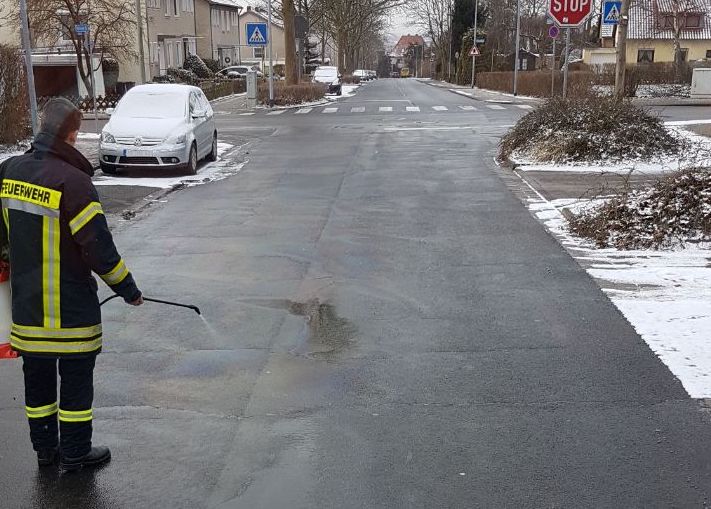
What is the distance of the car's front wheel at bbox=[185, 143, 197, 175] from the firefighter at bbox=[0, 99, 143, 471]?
11.6 meters

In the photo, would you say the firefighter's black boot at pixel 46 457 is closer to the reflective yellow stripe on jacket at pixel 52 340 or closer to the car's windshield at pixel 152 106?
the reflective yellow stripe on jacket at pixel 52 340

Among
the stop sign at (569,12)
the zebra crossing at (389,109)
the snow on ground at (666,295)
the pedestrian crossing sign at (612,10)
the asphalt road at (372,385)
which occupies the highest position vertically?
the pedestrian crossing sign at (612,10)

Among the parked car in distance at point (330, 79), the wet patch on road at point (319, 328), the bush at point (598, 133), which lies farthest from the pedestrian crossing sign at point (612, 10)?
the parked car in distance at point (330, 79)

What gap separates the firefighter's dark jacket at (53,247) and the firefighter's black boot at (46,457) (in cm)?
57

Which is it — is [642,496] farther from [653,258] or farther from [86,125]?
[86,125]

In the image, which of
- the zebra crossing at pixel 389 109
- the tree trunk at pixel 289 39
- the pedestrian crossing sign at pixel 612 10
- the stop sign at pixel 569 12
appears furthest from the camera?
the tree trunk at pixel 289 39

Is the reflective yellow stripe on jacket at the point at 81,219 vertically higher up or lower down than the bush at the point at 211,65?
lower down

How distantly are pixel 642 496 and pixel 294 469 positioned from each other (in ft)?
5.49

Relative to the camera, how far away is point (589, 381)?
17.1 feet

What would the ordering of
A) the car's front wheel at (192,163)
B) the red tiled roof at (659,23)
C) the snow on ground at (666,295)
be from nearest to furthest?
the snow on ground at (666,295) < the car's front wheel at (192,163) < the red tiled roof at (659,23)

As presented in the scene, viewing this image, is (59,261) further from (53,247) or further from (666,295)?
(666,295)

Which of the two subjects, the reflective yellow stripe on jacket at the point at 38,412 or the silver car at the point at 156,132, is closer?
the reflective yellow stripe on jacket at the point at 38,412

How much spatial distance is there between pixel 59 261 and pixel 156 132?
38.6 feet

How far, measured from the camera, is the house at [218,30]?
65375mm
